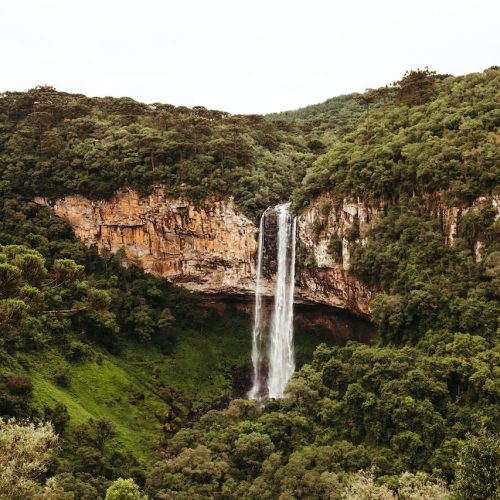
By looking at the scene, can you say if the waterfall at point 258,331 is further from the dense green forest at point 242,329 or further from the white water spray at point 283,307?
the white water spray at point 283,307

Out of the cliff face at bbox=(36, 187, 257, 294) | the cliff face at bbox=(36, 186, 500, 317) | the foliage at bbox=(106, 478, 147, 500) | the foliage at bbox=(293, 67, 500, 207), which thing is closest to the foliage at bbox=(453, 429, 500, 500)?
the foliage at bbox=(106, 478, 147, 500)

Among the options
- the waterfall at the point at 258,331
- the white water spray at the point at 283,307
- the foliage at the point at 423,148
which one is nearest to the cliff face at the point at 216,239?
the waterfall at the point at 258,331

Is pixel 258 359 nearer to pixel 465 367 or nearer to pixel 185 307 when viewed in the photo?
pixel 185 307

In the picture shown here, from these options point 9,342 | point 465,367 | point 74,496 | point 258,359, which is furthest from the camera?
point 258,359

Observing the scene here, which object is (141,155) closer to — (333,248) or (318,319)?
(333,248)

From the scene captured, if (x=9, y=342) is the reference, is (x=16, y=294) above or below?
above

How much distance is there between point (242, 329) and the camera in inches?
1548

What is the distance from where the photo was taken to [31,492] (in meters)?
16.8

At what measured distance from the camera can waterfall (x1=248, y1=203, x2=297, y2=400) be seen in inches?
1410

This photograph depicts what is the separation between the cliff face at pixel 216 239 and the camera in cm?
3266

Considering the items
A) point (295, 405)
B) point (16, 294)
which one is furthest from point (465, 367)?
point (16, 294)

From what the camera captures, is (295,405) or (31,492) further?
(295,405)

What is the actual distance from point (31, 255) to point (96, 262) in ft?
64.7

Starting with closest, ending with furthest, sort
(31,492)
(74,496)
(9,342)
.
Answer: (31,492), (74,496), (9,342)
